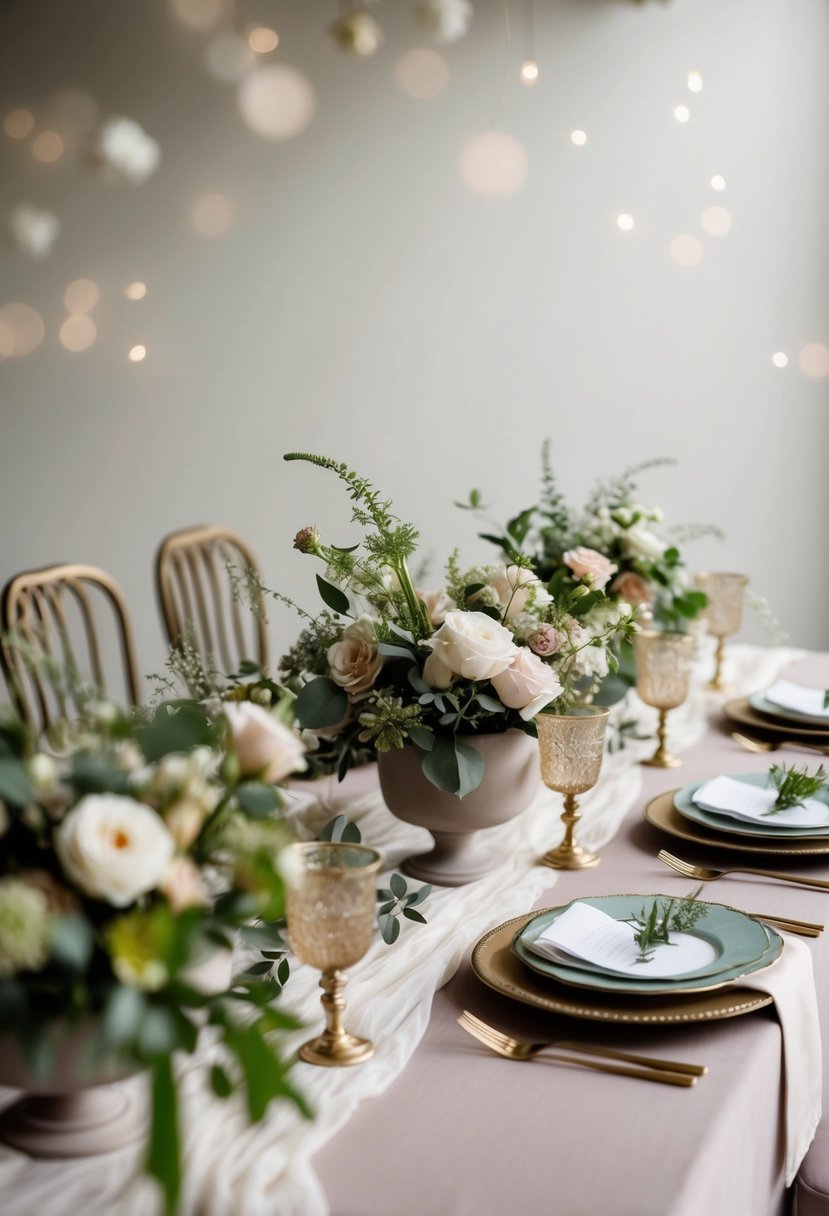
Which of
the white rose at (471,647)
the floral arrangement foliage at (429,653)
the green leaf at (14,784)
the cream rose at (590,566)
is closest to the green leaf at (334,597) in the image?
the floral arrangement foliage at (429,653)

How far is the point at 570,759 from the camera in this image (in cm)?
135

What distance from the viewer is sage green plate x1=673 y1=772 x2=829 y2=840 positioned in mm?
1415

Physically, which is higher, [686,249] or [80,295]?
[686,249]

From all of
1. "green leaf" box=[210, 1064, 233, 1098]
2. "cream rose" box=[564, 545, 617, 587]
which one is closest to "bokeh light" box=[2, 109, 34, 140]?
"cream rose" box=[564, 545, 617, 587]

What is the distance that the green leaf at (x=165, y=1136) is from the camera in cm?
64

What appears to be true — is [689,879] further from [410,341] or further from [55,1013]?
[410,341]

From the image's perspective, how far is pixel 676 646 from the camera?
174 centimetres

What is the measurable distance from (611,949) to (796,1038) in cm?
17

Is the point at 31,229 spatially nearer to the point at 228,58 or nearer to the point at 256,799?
the point at 228,58

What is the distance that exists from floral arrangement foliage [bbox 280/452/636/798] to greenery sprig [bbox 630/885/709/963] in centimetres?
23

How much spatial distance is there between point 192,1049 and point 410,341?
319 centimetres

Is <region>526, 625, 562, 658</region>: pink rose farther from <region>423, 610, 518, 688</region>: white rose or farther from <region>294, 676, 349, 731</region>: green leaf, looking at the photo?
<region>294, 676, 349, 731</region>: green leaf

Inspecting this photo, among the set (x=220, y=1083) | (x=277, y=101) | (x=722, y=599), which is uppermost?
(x=277, y=101)

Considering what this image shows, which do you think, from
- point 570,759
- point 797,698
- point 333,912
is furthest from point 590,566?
point 333,912
